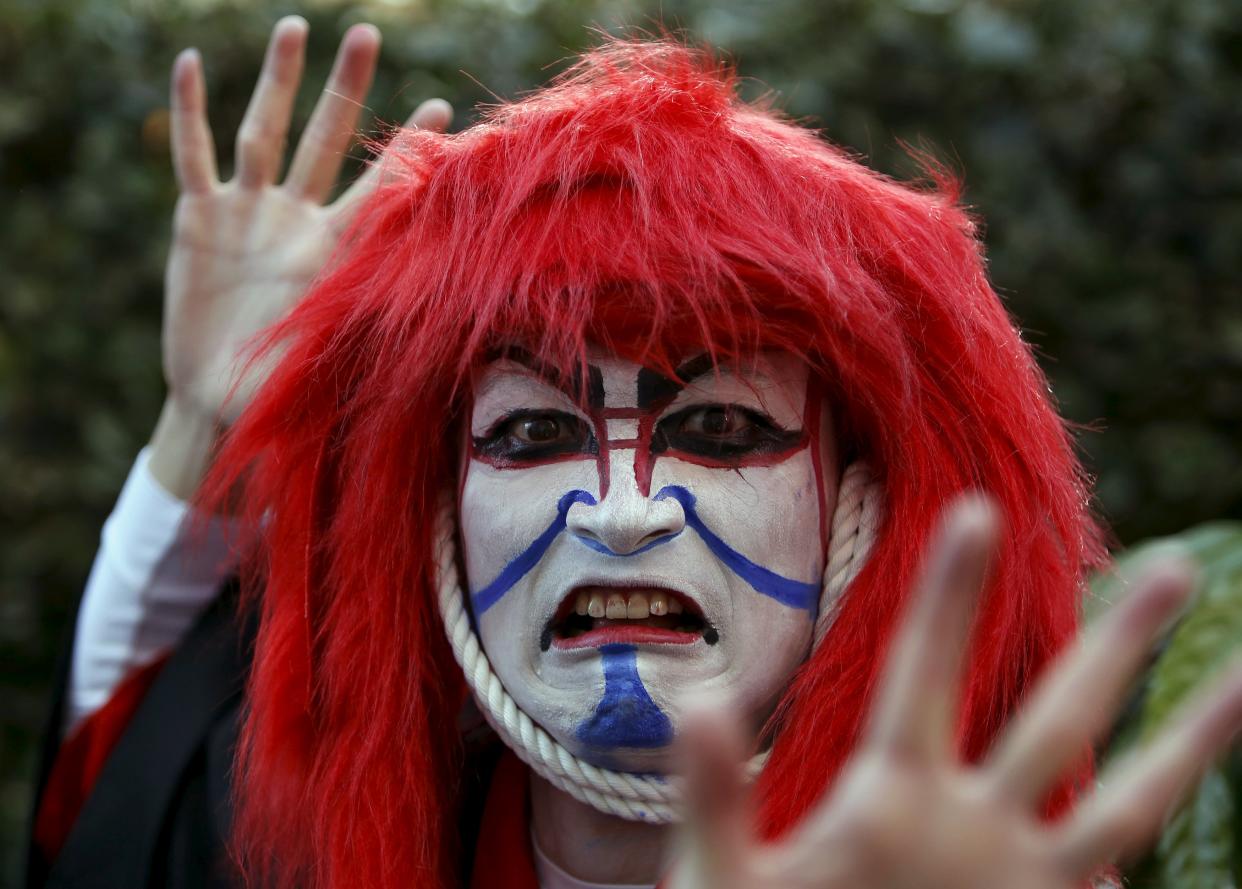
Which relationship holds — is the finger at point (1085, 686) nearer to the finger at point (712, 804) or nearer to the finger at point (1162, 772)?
the finger at point (1162, 772)

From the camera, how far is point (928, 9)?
2.47 metres

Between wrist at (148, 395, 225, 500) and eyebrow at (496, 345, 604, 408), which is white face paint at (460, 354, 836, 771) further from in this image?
wrist at (148, 395, 225, 500)

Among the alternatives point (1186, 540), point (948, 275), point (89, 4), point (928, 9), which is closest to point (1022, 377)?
point (948, 275)

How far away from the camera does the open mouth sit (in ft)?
3.98

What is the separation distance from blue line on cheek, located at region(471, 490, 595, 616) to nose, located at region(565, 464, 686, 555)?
2cm

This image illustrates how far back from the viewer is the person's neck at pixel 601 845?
133 cm

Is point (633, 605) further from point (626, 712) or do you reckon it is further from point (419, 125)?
point (419, 125)

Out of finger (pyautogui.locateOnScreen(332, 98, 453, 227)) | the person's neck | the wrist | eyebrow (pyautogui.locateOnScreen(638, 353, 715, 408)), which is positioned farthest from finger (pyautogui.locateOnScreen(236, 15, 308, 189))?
the person's neck

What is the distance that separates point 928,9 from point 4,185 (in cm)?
177

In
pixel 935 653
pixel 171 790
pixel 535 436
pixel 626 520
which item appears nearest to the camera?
pixel 935 653

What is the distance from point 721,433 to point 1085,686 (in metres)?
0.58

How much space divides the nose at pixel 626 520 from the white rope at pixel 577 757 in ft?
Result: 0.58

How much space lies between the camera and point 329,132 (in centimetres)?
181

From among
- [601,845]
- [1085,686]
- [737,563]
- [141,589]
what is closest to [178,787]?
[141,589]
